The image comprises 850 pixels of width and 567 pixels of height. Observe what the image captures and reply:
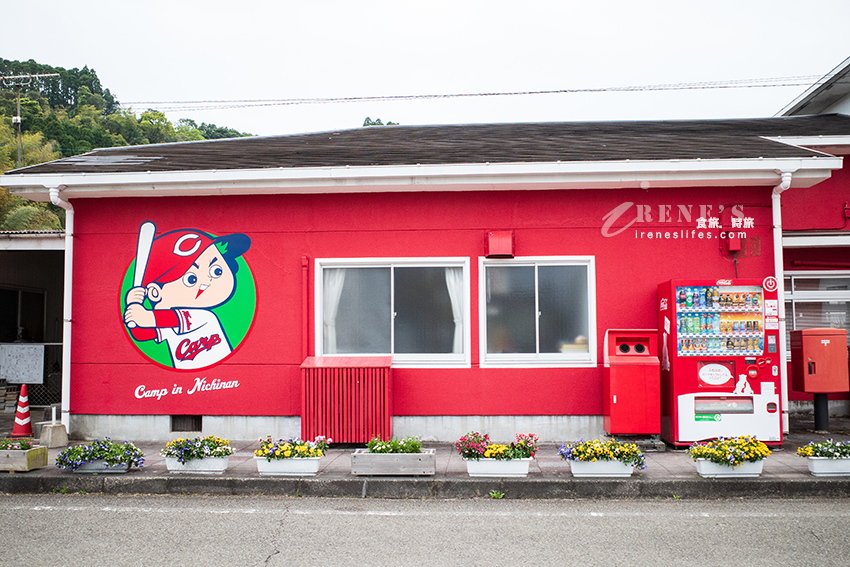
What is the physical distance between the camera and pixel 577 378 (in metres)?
8.62

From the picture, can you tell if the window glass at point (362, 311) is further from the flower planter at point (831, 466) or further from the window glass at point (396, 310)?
the flower planter at point (831, 466)

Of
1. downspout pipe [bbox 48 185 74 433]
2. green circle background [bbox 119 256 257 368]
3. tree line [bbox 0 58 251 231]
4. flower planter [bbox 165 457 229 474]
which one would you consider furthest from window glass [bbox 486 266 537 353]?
tree line [bbox 0 58 251 231]

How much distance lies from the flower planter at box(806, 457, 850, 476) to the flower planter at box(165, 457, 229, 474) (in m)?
6.40

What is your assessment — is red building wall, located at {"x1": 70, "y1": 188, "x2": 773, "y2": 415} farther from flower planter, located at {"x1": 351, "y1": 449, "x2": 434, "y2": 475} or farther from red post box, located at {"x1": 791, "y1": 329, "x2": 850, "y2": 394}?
flower planter, located at {"x1": 351, "y1": 449, "x2": 434, "y2": 475}

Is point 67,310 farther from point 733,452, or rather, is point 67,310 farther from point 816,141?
point 816,141

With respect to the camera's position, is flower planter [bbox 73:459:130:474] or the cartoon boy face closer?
flower planter [bbox 73:459:130:474]

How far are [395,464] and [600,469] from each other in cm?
221

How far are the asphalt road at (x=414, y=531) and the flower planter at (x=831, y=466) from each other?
1.48ft

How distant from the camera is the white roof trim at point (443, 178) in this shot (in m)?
8.22

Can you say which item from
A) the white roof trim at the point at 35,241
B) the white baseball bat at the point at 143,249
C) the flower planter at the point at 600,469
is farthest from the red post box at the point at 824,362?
the white roof trim at the point at 35,241

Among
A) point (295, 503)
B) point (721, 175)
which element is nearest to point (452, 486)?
point (295, 503)

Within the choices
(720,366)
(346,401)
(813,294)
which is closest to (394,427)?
(346,401)

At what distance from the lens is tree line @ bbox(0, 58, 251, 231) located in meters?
31.7

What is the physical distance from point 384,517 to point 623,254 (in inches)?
199
